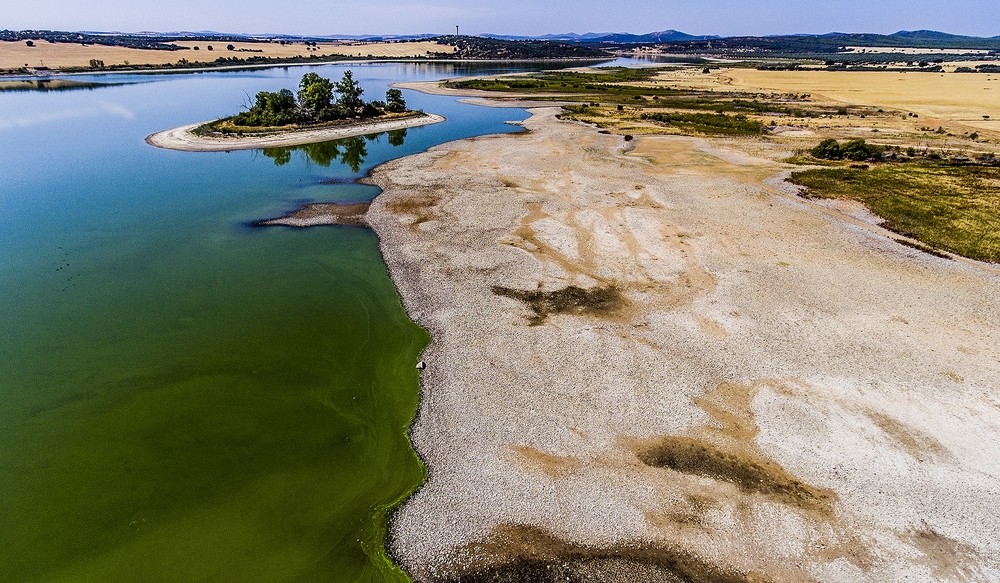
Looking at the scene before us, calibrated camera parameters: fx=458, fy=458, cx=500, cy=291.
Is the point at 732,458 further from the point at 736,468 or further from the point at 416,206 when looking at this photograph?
the point at 416,206

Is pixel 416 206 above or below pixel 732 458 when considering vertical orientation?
above

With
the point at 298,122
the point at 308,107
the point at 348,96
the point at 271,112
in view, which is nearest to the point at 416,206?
the point at 298,122

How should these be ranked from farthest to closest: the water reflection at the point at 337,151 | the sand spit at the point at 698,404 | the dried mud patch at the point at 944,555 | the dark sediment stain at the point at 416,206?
the water reflection at the point at 337,151 → the dark sediment stain at the point at 416,206 → the sand spit at the point at 698,404 → the dried mud patch at the point at 944,555

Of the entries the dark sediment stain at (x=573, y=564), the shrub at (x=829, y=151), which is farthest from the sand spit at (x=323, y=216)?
the shrub at (x=829, y=151)

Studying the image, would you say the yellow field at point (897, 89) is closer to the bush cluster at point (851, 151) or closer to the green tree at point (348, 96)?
the bush cluster at point (851, 151)

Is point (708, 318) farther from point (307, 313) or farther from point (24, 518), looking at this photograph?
point (24, 518)

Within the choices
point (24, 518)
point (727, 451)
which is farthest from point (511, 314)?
point (24, 518)
